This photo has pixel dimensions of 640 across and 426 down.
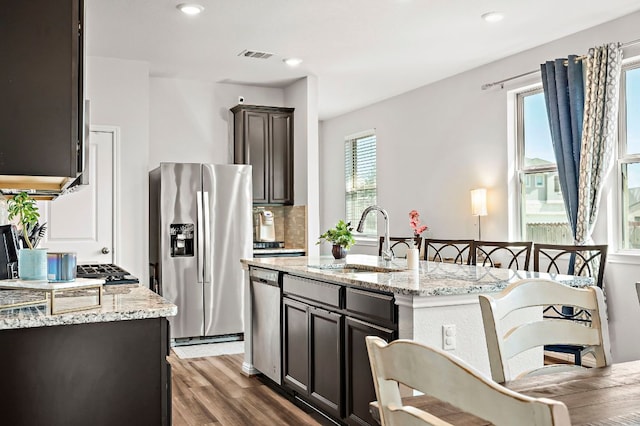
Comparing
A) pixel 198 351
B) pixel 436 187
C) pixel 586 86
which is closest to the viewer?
pixel 586 86

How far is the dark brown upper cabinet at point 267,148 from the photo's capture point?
21.4 ft

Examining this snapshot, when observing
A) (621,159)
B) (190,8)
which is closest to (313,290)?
(190,8)

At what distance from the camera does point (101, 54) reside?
18.3 feet

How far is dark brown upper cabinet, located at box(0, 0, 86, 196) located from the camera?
212 cm

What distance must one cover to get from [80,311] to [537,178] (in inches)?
178


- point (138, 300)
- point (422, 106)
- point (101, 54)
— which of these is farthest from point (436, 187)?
point (138, 300)

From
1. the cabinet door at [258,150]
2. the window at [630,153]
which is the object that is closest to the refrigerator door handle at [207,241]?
the cabinet door at [258,150]

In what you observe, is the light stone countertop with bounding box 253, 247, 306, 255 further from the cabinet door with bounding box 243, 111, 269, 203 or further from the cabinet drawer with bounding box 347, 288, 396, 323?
the cabinet drawer with bounding box 347, 288, 396, 323

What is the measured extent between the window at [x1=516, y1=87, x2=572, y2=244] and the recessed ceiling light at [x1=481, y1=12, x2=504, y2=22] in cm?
116

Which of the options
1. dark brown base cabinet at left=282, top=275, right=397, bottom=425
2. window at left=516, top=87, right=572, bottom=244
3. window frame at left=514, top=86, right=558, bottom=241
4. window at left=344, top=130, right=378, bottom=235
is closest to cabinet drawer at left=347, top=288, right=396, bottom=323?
dark brown base cabinet at left=282, top=275, right=397, bottom=425

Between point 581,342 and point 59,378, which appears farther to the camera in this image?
point 59,378

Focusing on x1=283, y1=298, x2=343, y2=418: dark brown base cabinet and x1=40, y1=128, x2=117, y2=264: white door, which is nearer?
x1=283, y1=298, x2=343, y2=418: dark brown base cabinet

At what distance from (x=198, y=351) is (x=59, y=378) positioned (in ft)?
11.2

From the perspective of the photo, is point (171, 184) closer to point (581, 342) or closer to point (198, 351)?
point (198, 351)
